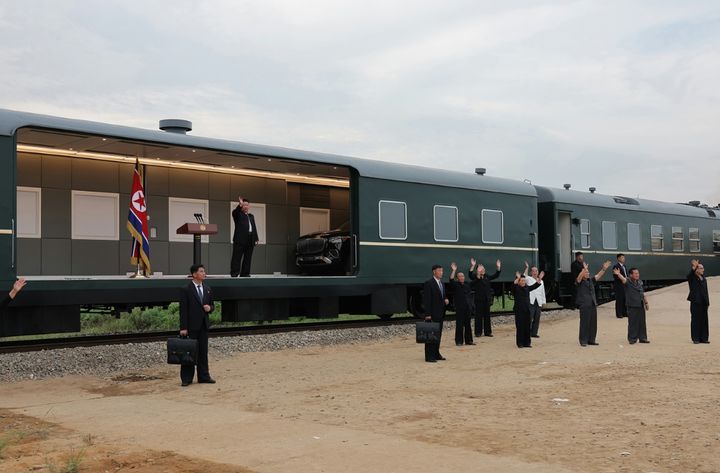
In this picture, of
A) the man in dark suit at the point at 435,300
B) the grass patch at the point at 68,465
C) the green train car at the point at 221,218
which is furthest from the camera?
the man in dark suit at the point at 435,300

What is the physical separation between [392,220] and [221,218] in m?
3.89

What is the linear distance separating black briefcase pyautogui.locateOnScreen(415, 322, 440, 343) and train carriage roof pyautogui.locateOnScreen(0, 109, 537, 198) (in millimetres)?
4944

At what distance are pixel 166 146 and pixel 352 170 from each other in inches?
170

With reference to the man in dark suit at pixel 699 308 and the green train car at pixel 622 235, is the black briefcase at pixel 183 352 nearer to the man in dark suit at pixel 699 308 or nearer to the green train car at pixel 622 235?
the man in dark suit at pixel 699 308

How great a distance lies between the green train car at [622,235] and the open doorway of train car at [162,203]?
7.08 metres

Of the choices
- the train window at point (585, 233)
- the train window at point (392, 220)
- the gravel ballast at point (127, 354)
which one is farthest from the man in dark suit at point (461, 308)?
the train window at point (585, 233)

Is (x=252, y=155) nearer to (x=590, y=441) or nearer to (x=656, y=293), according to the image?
(x=590, y=441)

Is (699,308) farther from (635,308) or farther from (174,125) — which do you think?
(174,125)

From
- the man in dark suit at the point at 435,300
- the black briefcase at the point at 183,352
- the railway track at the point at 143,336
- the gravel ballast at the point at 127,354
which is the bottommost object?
the gravel ballast at the point at 127,354

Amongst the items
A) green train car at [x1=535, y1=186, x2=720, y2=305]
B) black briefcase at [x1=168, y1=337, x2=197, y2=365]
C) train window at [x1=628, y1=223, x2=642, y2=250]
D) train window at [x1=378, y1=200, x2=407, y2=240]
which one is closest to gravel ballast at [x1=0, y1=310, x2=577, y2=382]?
black briefcase at [x1=168, y1=337, x2=197, y2=365]

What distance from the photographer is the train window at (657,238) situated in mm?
27938

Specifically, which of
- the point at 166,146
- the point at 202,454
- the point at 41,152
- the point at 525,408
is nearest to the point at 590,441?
the point at 525,408

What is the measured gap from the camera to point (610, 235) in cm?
2597

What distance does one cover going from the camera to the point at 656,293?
25438 millimetres
